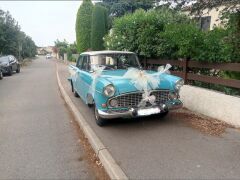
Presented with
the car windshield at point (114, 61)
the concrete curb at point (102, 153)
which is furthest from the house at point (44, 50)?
the concrete curb at point (102, 153)

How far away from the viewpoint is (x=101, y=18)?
2209cm

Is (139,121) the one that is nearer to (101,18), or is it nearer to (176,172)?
(176,172)

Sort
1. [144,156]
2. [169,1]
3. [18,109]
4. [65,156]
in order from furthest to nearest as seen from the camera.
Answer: [18,109], [169,1], [65,156], [144,156]

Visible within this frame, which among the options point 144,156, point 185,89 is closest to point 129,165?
point 144,156

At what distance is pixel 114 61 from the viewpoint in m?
6.99

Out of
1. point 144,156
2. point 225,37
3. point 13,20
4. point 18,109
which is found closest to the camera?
point 144,156

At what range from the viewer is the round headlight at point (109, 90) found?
5.05 metres

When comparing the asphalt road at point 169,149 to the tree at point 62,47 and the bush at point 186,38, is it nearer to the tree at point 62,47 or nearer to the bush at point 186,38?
the bush at point 186,38

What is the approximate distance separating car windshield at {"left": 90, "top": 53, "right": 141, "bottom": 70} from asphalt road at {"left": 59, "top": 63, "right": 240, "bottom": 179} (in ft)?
5.30

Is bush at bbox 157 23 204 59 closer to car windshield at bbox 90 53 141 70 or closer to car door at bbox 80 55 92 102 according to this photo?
car windshield at bbox 90 53 141 70

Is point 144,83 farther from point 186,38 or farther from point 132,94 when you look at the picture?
point 186,38

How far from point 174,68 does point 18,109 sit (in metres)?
5.07

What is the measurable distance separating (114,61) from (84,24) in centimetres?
1967

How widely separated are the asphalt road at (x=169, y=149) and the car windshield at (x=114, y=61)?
63.6 inches
